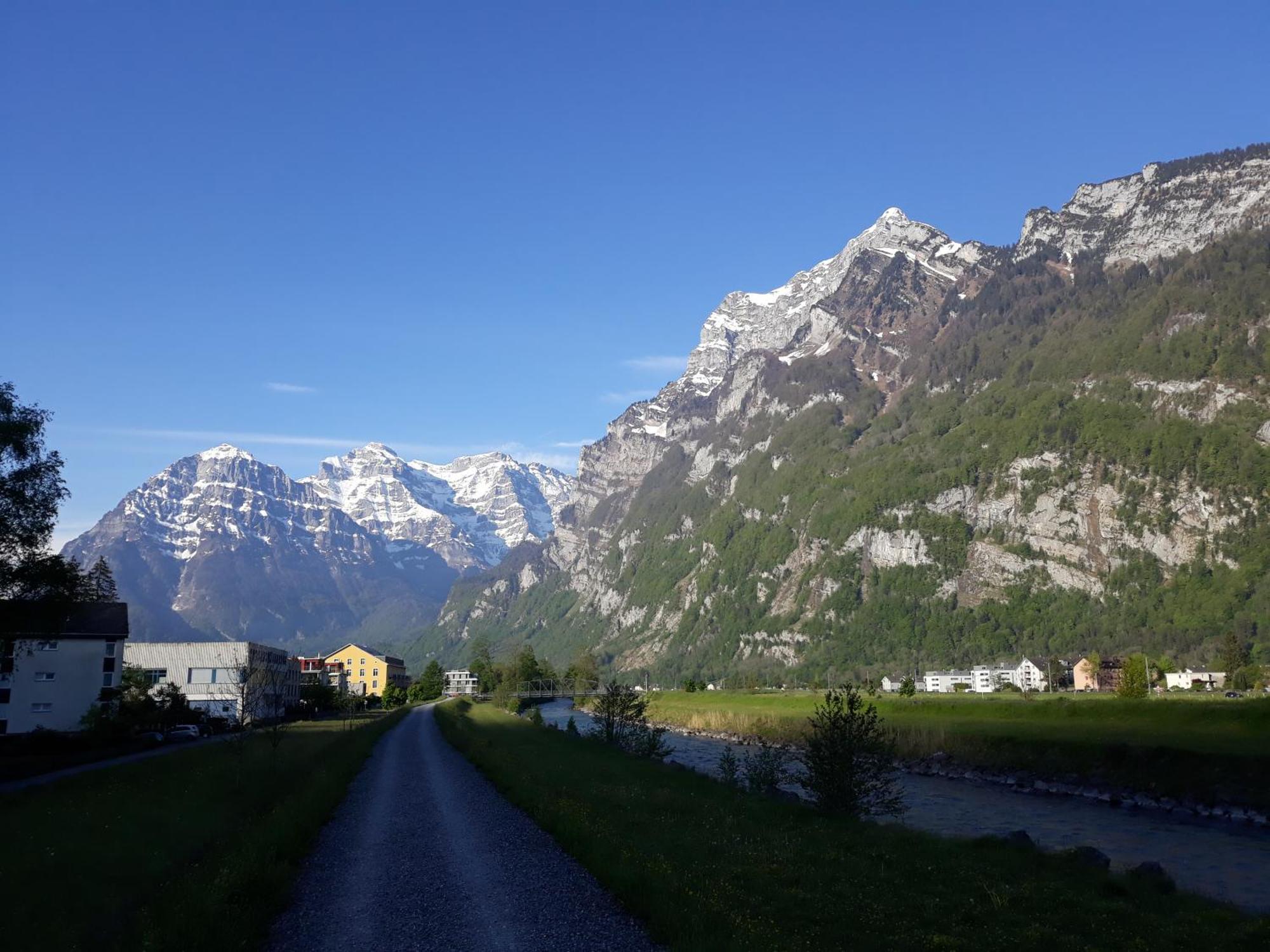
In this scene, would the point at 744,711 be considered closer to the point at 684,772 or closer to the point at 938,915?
the point at 684,772

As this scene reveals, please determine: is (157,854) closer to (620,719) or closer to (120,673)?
(620,719)

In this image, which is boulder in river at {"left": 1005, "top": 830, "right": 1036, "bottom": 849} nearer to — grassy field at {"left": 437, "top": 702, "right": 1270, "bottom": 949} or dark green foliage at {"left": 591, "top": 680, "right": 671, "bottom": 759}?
grassy field at {"left": 437, "top": 702, "right": 1270, "bottom": 949}

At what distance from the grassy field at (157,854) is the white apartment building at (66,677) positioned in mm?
56212

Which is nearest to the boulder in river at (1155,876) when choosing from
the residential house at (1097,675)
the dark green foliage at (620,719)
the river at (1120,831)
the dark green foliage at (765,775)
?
the river at (1120,831)

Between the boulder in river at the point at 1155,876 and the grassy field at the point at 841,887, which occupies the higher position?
the grassy field at the point at 841,887

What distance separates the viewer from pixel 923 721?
4013 inches

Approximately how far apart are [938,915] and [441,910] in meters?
11.5

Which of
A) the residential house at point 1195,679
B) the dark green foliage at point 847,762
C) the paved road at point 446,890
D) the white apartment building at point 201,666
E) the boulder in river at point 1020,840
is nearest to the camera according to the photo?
the paved road at point 446,890

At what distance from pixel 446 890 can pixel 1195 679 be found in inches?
7566

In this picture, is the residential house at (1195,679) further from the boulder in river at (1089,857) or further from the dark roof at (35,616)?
the dark roof at (35,616)

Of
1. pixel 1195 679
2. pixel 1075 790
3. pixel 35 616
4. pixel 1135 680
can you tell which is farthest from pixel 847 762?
pixel 1195 679

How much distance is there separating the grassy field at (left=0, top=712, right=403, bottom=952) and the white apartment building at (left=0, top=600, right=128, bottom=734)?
56.2m

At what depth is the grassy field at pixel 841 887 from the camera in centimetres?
1806

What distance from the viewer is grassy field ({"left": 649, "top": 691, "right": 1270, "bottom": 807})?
57.0 meters
